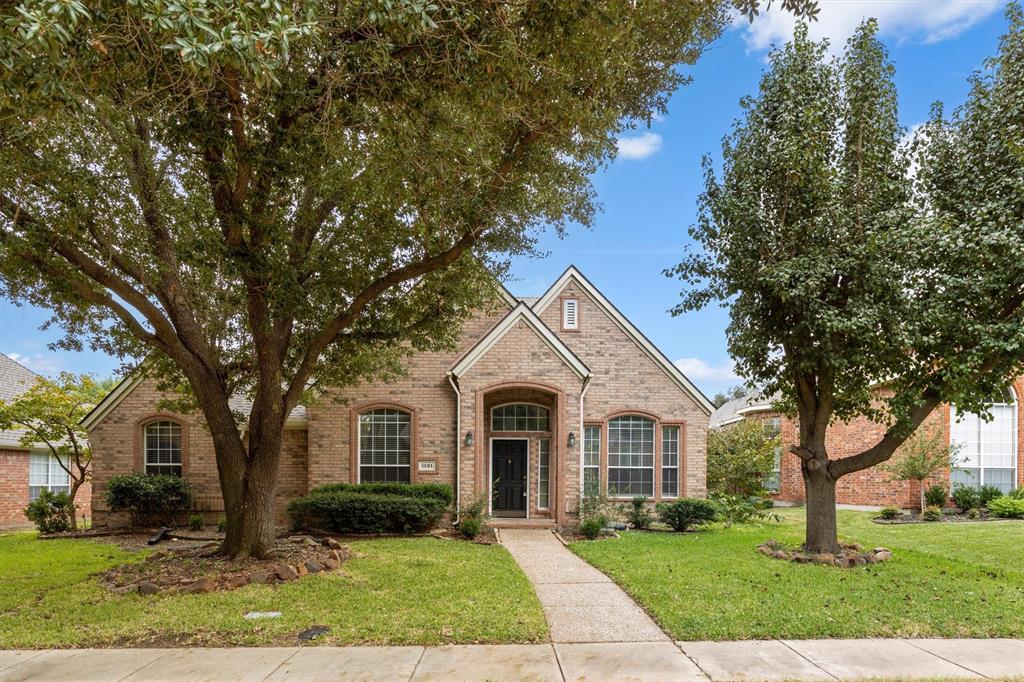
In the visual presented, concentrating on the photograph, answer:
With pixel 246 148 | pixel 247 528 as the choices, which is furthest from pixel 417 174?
pixel 247 528

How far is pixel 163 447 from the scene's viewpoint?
16281 millimetres

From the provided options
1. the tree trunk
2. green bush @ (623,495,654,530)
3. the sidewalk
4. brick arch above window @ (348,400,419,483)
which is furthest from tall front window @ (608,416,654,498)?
the sidewalk

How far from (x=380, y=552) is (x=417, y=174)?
6.98 metres

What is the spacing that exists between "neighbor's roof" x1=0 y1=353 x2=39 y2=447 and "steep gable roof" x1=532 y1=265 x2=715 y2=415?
15893mm

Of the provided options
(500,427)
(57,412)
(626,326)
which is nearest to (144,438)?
(57,412)

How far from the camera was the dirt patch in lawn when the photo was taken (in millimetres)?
8797

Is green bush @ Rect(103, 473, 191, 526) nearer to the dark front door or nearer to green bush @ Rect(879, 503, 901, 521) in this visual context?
the dark front door

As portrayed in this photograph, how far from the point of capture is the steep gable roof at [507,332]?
50.1 feet

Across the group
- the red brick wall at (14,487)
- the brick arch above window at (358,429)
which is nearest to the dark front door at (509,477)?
the brick arch above window at (358,429)

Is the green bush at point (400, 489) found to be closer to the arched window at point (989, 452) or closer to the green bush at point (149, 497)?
the green bush at point (149, 497)

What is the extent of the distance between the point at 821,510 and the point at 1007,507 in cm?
1129

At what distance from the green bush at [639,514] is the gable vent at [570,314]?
500 centimetres

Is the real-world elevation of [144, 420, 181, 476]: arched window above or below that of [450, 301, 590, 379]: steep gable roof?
below

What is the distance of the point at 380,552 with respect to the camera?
11703 mm
